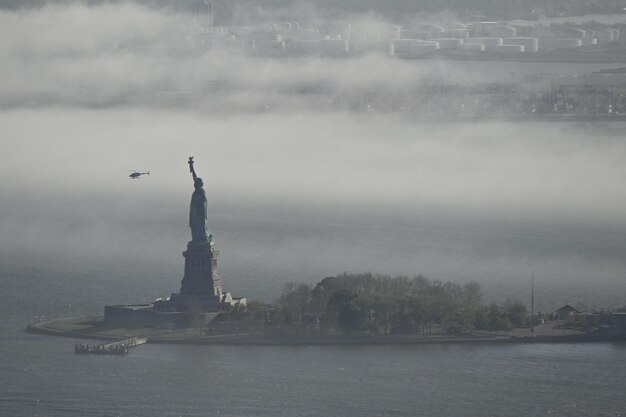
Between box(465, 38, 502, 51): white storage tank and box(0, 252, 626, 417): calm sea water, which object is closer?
box(0, 252, 626, 417): calm sea water

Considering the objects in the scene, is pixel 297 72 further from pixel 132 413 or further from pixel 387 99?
pixel 132 413

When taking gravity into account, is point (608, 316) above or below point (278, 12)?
below

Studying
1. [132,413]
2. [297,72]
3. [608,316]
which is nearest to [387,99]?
[297,72]

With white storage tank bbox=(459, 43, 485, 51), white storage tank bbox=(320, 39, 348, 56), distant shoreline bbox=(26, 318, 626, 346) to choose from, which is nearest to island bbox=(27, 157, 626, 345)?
distant shoreline bbox=(26, 318, 626, 346)

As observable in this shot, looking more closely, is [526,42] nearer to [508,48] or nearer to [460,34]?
[508,48]

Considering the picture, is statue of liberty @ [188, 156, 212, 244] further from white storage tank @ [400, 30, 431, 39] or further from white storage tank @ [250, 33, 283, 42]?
white storage tank @ [400, 30, 431, 39]

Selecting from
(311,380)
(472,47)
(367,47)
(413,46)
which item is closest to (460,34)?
(472,47)

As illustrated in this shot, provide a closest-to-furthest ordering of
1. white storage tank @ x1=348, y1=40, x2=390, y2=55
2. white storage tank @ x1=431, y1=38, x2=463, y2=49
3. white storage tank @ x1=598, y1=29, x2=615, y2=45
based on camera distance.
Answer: white storage tank @ x1=598, y1=29, x2=615, y2=45
white storage tank @ x1=431, y1=38, x2=463, y2=49
white storage tank @ x1=348, y1=40, x2=390, y2=55
